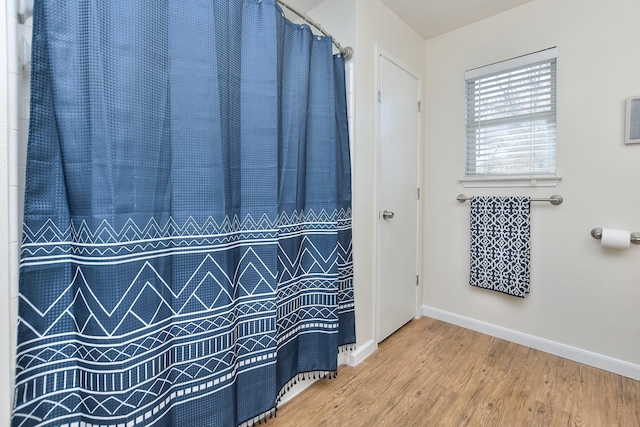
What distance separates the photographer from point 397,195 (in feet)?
7.41

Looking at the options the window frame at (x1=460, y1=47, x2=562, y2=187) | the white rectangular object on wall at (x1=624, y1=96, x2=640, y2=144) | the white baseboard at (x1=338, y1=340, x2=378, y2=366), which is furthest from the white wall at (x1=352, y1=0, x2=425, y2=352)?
the white rectangular object on wall at (x1=624, y1=96, x2=640, y2=144)

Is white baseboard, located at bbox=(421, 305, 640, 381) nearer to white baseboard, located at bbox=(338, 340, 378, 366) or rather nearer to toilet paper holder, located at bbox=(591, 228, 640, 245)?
toilet paper holder, located at bbox=(591, 228, 640, 245)

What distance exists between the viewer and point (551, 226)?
1995 millimetres

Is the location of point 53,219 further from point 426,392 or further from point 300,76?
point 426,392

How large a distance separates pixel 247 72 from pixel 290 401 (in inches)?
66.5

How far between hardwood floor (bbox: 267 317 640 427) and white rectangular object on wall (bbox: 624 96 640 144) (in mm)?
1456

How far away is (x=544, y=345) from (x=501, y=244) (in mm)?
759

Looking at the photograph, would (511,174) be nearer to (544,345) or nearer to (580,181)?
(580,181)

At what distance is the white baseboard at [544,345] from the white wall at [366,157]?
902 mm

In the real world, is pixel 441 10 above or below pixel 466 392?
above

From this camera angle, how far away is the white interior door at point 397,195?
6.86 feet

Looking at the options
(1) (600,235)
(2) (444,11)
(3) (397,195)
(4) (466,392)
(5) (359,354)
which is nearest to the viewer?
(4) (466,392)

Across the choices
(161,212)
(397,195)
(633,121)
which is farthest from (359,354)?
(633,121)

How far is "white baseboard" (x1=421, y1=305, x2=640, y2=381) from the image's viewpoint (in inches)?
69.1
